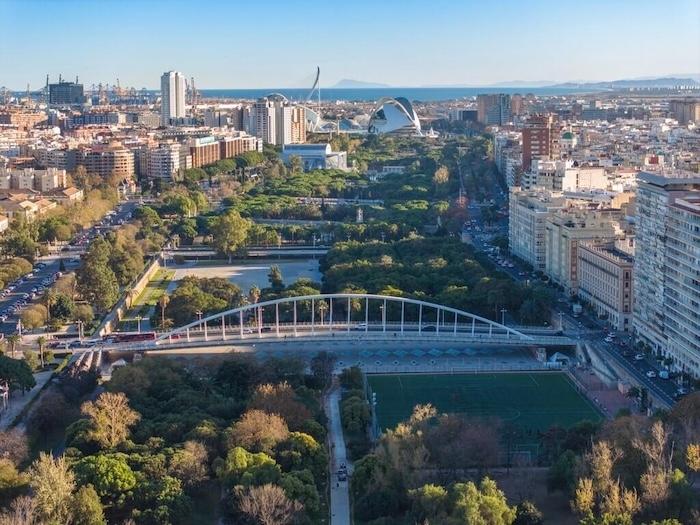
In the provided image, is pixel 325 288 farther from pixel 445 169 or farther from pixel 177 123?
pixel 177 123

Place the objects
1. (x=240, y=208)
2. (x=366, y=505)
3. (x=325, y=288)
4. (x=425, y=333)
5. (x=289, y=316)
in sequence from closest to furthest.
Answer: (x=366, y=505), (x=425, y=333), (x=289, y=316), (x=325, y=288), (x=240, y=208)

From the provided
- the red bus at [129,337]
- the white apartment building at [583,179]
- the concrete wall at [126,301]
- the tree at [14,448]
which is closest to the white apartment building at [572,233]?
the white apartment building at [583,179]

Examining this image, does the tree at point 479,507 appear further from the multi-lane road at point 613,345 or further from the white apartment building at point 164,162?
the white apartment building at point 164,162

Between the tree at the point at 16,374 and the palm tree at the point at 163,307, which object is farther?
the palm tree at the point at 163,307

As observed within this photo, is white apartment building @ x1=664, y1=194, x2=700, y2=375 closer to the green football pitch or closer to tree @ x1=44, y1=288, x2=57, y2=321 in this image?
the green football pitch

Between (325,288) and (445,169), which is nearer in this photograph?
(325,288)

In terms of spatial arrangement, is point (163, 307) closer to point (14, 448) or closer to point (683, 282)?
point (14, 448)

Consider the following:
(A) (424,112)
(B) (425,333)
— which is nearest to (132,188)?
(B) (425,333)
